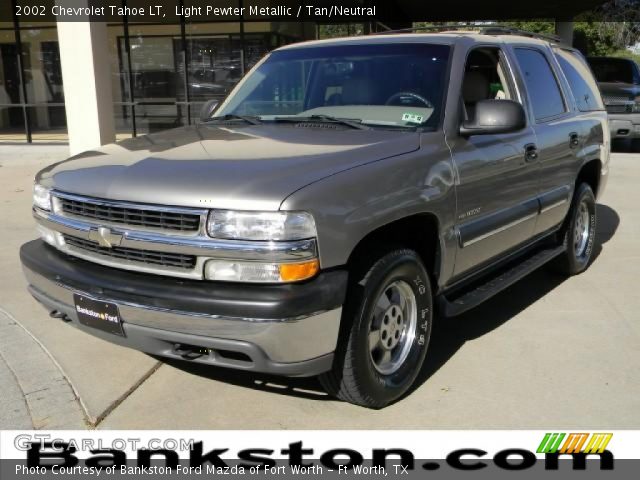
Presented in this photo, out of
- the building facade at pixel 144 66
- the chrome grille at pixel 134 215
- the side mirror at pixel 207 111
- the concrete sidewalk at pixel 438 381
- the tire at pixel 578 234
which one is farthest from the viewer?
the building facade at pixel 144 66

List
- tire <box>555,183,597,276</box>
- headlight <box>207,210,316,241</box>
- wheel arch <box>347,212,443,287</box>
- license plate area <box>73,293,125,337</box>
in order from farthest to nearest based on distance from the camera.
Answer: tire <box>555,183,597,276</box>
wheel arch <box>347,212,443,287</box>
license plate area <box>73,293,125,337</box>
headlight <box>207,210,316,241</box>

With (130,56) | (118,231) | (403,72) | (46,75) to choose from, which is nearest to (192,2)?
(130,56)

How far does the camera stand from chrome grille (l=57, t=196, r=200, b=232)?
2885 millimetres

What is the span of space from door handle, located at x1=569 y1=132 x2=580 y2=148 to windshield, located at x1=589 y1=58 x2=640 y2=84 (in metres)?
10.7

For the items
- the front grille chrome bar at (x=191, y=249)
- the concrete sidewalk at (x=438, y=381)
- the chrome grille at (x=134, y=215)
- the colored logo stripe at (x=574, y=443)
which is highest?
the chrome grille at (x=134, y=215)

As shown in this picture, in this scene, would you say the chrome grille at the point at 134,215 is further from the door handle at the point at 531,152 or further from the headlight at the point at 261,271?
the door handle at the point at 531,152

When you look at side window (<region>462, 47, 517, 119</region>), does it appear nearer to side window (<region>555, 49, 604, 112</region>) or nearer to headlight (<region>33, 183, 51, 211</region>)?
side window (<region>555, 49, 604, 112</region>)

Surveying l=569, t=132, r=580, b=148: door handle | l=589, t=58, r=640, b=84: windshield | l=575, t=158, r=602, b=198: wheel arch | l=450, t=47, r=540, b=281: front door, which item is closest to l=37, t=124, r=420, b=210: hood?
l=450, t=47, r=540, b=281: front door

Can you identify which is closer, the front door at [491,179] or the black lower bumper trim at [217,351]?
the black lower bumper trim at [217,351]

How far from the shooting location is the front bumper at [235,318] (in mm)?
2768

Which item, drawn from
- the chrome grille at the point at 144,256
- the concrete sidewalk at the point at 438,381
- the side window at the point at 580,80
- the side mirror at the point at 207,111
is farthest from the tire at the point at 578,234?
the chrome grille at the point at 144,256

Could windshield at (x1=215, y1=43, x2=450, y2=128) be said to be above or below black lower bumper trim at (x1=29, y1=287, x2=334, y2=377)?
above

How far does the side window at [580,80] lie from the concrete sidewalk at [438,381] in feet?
5.83

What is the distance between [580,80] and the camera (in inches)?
234
